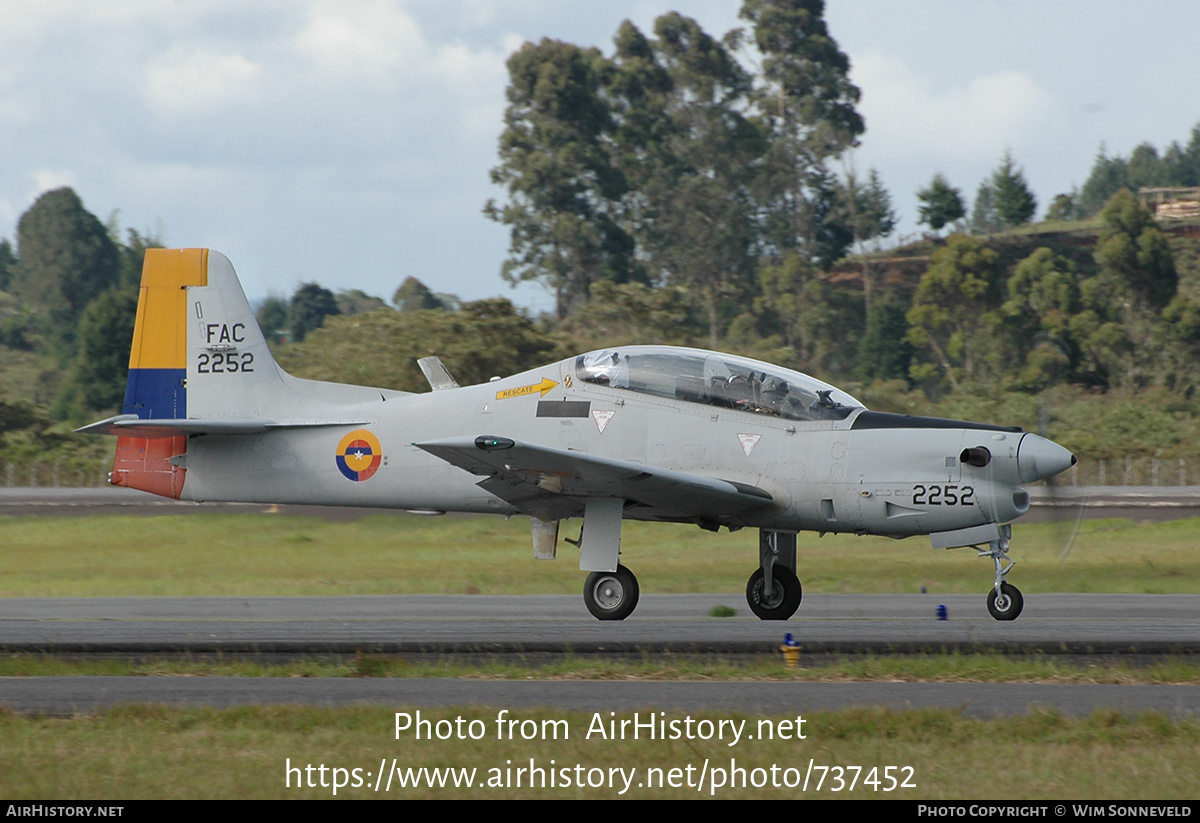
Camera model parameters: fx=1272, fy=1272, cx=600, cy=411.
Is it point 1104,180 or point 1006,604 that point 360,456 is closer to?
point 1006,604

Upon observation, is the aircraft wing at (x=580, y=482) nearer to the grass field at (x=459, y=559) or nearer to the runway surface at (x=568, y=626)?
the runway surface at (x=568, y=626)

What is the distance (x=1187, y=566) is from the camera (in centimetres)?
2341

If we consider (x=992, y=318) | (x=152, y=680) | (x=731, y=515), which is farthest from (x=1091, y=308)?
(x=152, y=680)

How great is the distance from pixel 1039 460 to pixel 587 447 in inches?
184

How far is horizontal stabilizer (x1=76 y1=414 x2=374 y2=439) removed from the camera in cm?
1455

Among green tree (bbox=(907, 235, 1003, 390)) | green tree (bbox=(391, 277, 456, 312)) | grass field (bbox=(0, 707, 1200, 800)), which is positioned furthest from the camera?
green tree (bbox=(391, 277, 456, 312))

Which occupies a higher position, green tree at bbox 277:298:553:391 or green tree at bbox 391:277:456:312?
green tree at bbox 391:277:456:312

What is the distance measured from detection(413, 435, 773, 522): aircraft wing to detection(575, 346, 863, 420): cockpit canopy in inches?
35.2

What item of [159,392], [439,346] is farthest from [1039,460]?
[439,346]

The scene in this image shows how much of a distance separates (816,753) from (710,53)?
78.6 metres

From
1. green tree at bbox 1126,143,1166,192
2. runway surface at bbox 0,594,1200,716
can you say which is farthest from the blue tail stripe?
green tree at bbox 1126,143,1166,192

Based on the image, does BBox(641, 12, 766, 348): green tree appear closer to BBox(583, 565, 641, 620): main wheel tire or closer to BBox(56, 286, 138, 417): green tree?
BBox(56, 286, 138, 417): green tree

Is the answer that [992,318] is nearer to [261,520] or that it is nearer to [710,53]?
[710,53]

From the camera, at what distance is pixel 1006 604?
1305 centimetres
